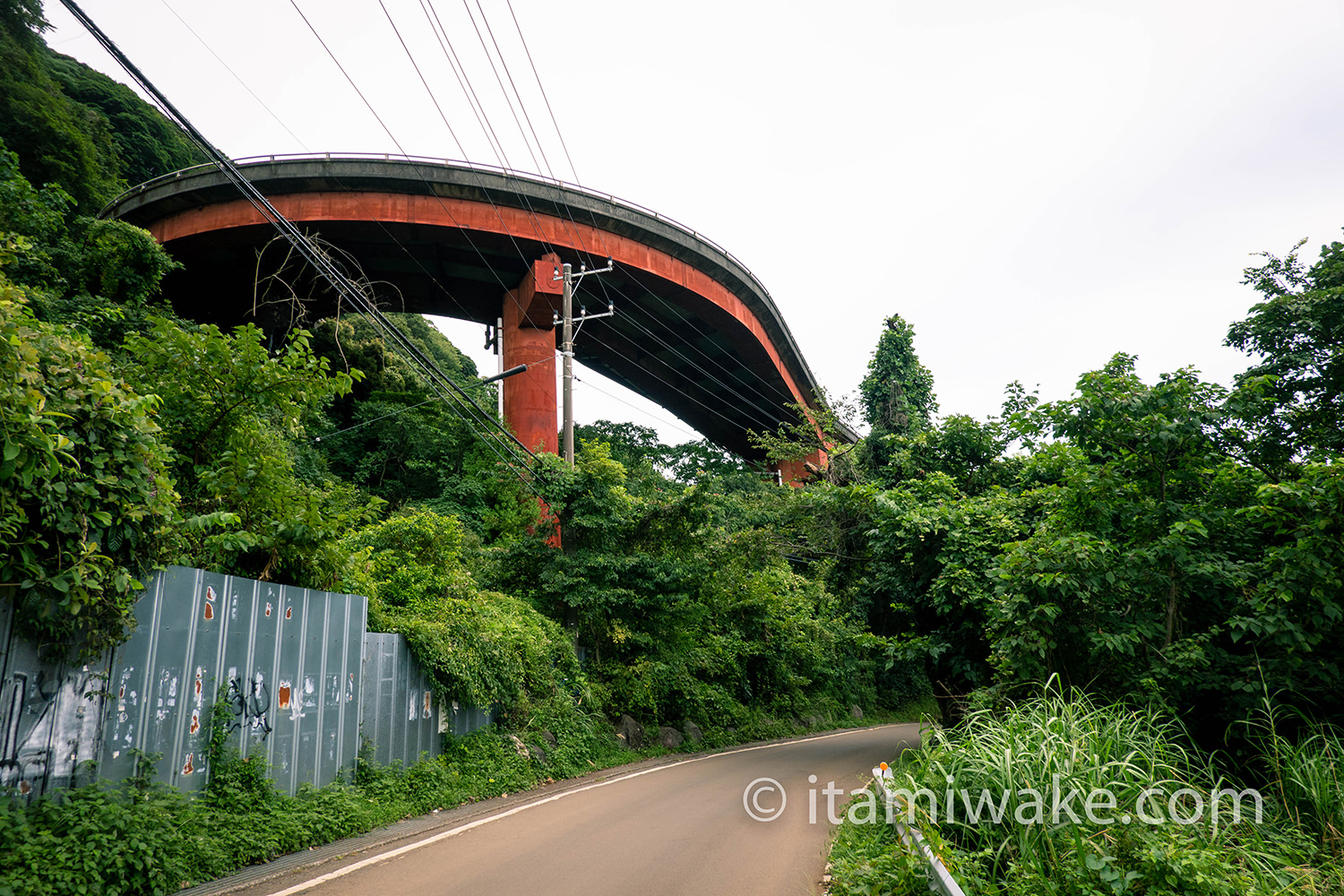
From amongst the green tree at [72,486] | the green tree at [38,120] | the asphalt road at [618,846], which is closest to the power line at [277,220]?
the green tree at [72,486]

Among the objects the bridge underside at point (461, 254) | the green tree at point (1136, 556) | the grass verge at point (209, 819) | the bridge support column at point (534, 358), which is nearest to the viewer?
the grass verge at point (209, 819)

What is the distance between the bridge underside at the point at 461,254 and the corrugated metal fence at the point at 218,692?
11.5m

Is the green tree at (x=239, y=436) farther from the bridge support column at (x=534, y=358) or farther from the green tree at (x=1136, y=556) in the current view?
the bridge support column at (x=534, y=358)

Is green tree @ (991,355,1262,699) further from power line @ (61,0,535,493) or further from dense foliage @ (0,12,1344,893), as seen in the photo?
power line @ (61,0,535,493)

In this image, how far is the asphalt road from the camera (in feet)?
20.8

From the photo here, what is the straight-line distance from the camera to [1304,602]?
7.54 m

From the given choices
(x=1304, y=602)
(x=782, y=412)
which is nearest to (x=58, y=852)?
(x=1304, y=602)

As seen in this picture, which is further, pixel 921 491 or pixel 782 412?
pixel 782 412

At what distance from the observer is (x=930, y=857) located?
17.0ft

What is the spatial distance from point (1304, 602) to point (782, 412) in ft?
102

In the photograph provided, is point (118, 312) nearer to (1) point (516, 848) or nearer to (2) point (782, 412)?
(1) point (516, 848)

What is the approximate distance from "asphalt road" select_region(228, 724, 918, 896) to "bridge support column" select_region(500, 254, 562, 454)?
44.0 ft

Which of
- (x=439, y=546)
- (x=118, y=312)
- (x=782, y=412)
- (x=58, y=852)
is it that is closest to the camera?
(x=58, y=852)

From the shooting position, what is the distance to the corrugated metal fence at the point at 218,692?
570cm
